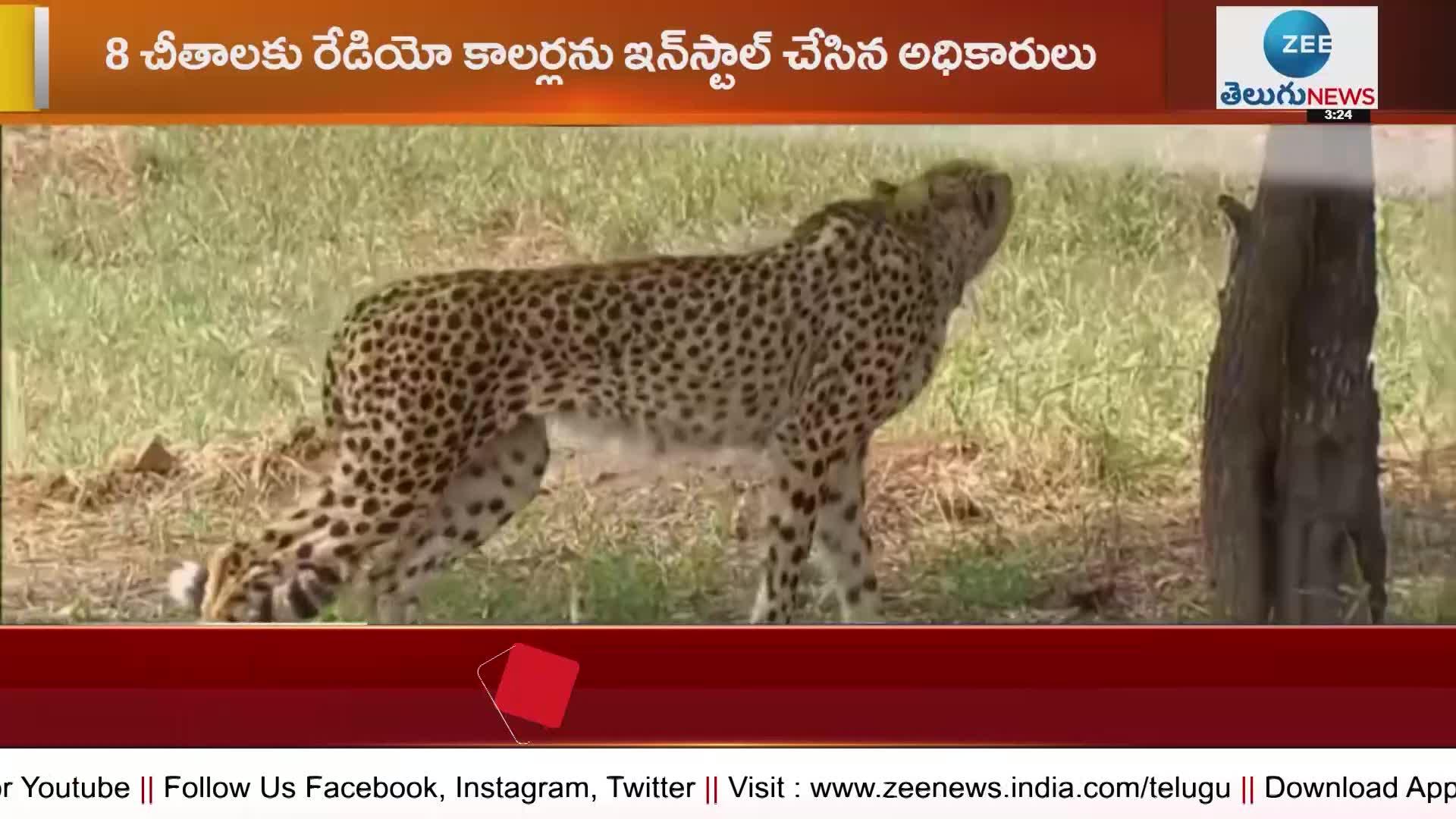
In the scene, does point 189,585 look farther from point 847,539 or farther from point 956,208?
point 956,208

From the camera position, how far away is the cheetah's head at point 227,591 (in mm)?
3531

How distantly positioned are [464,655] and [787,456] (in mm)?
737

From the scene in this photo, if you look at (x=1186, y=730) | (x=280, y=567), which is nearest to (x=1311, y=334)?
(x=1186, y=730)

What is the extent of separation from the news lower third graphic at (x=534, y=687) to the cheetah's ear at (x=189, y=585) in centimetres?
74

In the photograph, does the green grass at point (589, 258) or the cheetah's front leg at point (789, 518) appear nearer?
the cheetah's front leg at point (789, 518)

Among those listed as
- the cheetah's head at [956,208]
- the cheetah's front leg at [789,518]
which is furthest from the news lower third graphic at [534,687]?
the cheetah's head at [956,208]

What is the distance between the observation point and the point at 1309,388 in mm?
3498

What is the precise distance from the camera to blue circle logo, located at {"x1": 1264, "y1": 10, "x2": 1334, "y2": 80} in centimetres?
315

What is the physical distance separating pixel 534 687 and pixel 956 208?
4.14ft

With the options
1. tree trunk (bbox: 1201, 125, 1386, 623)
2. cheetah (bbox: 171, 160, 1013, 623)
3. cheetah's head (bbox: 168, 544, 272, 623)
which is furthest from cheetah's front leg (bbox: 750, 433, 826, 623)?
cheetah's head (bbox: 168, 544, 272, 623)

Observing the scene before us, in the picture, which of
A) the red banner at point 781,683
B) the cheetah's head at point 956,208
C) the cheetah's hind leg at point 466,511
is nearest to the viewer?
the red banner at point 781,683

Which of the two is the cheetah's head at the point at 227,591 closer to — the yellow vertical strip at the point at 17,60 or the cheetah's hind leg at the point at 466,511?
the cheetah's hind leg at the point at 466,511

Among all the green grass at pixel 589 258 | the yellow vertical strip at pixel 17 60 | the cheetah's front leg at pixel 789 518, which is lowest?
the cheetah's front leg at pixel 789 518
